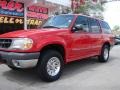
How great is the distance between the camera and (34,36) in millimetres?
6133

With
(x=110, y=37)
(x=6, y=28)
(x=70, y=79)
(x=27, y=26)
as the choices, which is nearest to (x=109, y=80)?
(x=70, y=79)

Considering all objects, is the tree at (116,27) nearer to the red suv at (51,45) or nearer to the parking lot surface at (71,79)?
the red suv at (51,45)

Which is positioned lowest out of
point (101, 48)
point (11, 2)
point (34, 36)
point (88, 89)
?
point (88, 89)

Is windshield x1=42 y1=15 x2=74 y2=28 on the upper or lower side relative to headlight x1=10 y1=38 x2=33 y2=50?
upper

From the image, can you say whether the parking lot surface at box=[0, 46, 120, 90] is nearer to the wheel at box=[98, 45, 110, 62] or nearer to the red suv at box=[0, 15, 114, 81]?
the red suv at box=[0, 15, 114, 81]

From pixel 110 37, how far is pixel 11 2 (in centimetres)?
752

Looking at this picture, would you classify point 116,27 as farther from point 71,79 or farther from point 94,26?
point 71,79

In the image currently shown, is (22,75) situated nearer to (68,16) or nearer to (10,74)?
(10,74)

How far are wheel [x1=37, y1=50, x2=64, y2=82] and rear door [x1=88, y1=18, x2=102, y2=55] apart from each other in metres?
2.10

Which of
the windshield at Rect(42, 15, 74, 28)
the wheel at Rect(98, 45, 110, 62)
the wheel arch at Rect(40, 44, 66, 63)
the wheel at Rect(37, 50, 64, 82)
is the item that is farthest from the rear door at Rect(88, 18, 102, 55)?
the wheel at Rect(37, 50, 64, 82)

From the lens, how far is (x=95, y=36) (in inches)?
346

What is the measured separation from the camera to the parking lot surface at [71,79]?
6137mm

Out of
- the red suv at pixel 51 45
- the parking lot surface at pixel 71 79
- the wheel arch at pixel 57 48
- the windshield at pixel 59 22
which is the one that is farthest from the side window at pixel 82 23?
the parking lot surface at pixel 71 79

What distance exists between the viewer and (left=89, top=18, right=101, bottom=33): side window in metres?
8.73
